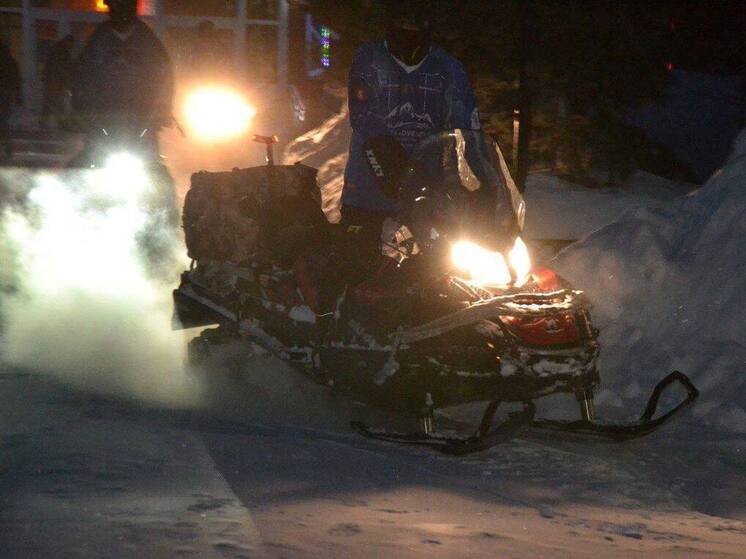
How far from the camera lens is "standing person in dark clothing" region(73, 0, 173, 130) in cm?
1082

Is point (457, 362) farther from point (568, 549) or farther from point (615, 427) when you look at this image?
point (568, 549)

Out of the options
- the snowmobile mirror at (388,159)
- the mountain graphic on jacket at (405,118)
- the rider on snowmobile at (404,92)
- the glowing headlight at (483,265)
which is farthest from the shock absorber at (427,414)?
the mountain graphic on jacket at (405,118)

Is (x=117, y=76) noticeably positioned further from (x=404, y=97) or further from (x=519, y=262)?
(x=519, y=262)

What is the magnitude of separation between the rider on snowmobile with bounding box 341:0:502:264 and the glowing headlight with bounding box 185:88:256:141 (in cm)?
1080

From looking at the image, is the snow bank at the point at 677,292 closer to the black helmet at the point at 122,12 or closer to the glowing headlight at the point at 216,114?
the black helmet at the point at 122,12

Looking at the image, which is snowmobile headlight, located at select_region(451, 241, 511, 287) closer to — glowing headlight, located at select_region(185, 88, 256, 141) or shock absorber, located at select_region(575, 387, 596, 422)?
shock absorber, located at select_region(575, 387, 596, 422)

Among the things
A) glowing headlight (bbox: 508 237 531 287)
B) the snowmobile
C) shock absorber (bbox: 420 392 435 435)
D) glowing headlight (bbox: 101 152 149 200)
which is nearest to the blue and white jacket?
the snowmobile

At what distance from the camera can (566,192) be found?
17.0m

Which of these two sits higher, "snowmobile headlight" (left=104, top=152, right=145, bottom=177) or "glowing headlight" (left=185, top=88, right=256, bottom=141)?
"glowing headlight" (left=185, top=88, right=256, bottom=141)

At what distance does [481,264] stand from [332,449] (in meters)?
1.17

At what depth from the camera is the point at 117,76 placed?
1086 cm

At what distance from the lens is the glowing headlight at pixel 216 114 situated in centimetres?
1891

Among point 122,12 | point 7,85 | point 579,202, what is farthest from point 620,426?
point 579,202

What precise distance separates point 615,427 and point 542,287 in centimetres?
80
